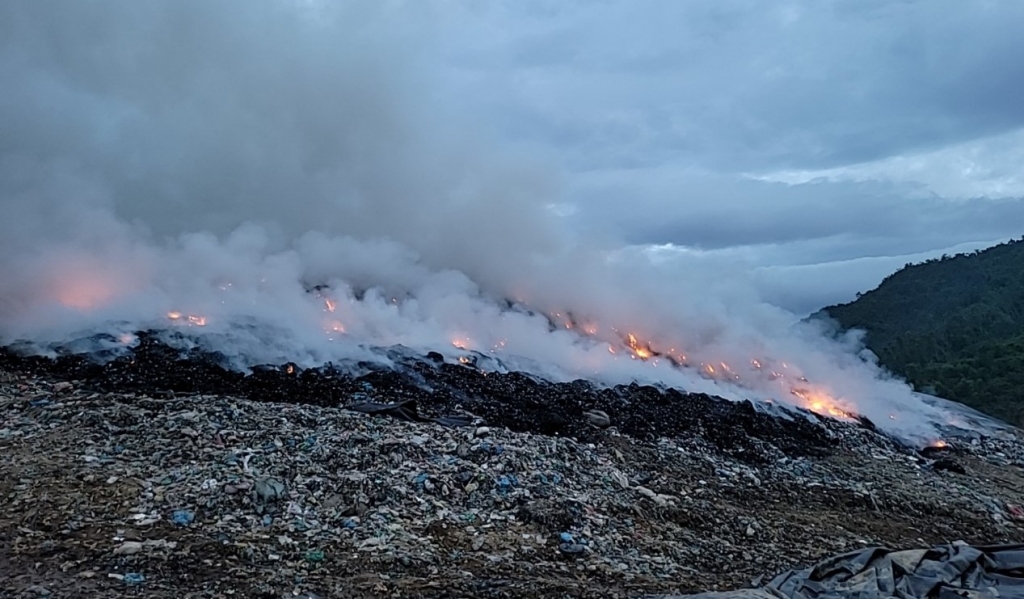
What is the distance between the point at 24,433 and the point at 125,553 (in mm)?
3230

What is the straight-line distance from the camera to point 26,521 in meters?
5.07

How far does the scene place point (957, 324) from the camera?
31.5 meters

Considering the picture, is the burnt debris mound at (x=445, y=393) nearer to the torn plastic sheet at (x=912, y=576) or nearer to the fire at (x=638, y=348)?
the torn plastic sheet at (x=912, y=576)

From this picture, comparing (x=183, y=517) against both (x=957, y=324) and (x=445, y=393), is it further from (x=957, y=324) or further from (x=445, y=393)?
(x=957, y=324)

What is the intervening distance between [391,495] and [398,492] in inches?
2.7

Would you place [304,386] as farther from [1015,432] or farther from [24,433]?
[1015,432]

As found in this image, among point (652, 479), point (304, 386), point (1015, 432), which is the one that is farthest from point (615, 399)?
point (1015, 432)

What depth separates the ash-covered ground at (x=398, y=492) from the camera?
4.79m

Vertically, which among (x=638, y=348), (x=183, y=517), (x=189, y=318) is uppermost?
(x=189, y=318)

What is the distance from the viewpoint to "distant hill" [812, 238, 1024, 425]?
73.8ft

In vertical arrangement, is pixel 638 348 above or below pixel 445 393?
above

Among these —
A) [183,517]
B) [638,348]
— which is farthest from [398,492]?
[638,348]

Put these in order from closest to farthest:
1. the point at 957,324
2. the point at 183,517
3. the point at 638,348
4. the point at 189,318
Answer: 1. the point at 183,517
2. the point at 189,318
3. the point at 638,348
4. the point at 957,324

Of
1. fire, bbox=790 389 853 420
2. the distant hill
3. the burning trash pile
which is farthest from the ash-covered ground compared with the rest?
the distant hill
